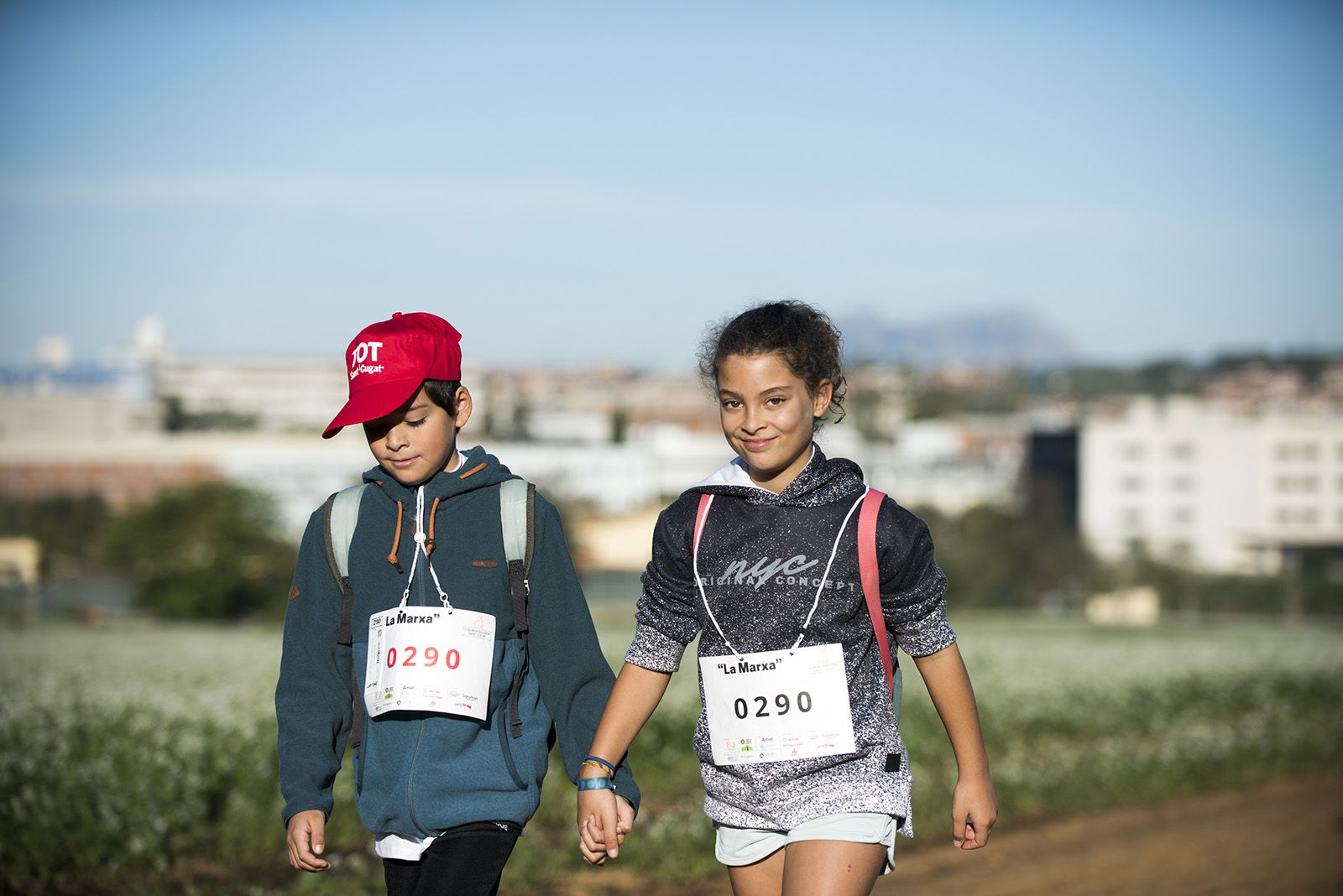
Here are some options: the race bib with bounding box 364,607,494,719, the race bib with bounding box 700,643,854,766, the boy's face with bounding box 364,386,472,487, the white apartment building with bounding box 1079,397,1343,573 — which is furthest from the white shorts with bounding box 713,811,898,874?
the white apartment building with bounding box 1079,397,1343,573

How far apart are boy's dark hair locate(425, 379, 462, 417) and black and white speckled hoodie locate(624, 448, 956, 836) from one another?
2.00ft

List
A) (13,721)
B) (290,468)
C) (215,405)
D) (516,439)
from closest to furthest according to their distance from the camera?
(13,721) < (290,468) < (516,439) < (215,405)

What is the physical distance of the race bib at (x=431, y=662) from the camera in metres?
3.73

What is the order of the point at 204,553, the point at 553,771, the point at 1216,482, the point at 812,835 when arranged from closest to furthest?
the point at 812,835
the point at 553,771
the point at 204,553
the point at 1216,482

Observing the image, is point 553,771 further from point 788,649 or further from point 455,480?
point 788,649

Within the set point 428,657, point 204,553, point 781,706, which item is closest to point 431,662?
point 428,657

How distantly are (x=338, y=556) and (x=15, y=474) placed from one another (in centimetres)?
11870

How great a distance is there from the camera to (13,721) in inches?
355

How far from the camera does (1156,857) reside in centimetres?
1000

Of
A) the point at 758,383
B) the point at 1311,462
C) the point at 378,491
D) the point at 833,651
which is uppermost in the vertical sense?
the point at 758,383

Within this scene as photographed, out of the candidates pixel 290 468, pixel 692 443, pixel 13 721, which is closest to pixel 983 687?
pixel 13 721

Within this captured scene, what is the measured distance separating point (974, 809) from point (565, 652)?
1.06 m

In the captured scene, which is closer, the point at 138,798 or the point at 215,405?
the point at 138,798

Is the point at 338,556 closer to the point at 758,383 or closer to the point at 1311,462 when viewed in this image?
the point at 758,383
